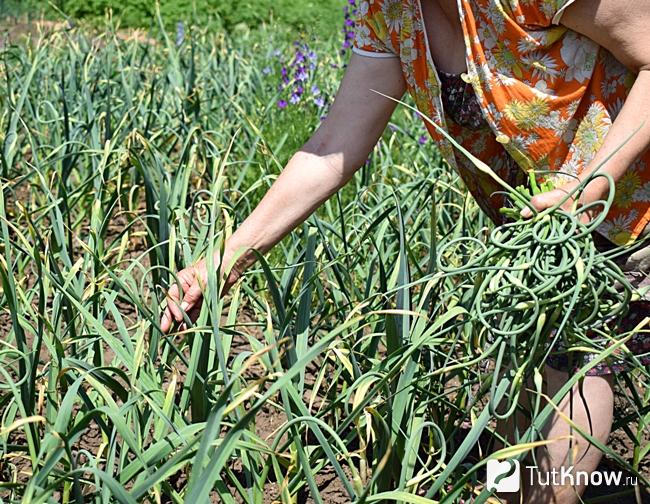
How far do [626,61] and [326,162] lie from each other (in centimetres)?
57

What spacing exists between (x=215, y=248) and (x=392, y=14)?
0.52 meters

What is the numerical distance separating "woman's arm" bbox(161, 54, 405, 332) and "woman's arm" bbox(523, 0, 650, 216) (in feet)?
1.39

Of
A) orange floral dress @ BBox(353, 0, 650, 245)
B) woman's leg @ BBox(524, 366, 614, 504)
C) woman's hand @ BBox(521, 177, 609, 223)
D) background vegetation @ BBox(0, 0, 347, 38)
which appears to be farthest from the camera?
background vegetation @ BBox(0, 0, 347, 38)

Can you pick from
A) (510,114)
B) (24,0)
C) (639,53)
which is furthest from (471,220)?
(24,0)

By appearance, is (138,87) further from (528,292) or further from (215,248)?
(528,292)

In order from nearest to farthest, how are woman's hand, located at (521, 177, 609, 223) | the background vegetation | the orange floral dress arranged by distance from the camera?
woman's hand, located at (521, 177, 609, 223)
the orange floral dress
the background vegetation

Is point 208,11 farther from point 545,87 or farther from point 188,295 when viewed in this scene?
point 545,87

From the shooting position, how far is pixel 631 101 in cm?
146

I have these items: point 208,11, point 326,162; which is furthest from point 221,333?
point 208,11

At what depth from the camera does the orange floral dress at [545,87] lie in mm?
1547

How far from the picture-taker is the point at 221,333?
5.67 ft

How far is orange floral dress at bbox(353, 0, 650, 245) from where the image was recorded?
5.08ft

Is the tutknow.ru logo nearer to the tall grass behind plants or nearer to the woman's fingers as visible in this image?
the tall grass behind plants

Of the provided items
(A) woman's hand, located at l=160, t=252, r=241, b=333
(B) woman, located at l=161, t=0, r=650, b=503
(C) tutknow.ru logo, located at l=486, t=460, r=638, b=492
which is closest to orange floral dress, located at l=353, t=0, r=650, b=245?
(B) woman, located at l=161, t=0, r=650, b=503
